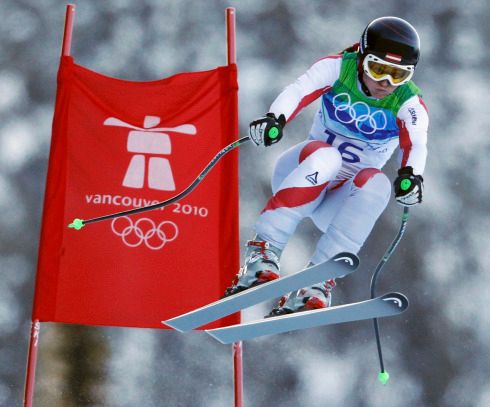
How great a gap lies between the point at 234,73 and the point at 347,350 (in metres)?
2.61

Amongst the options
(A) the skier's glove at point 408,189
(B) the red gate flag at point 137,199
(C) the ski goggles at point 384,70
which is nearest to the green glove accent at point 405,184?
(A) the skier's glove at point 408,189

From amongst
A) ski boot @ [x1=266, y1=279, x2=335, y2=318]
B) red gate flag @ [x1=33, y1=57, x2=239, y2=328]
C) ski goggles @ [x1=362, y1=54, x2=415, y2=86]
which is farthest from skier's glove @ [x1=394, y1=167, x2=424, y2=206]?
red gate flag @ [x1=33, y1=57, x2=239, y2=328]

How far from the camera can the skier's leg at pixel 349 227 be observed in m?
4.33

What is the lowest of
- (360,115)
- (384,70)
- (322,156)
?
(322,156)

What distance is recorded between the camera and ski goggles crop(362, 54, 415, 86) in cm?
429

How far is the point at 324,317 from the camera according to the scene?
4.21 meters

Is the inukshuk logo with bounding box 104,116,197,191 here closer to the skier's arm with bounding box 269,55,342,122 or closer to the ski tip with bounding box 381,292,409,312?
the skier's arm with bounding box 269,55,342,122

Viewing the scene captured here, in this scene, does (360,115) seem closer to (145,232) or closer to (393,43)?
(393,43)

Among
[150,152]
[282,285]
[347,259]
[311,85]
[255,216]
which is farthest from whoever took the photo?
[255,216]

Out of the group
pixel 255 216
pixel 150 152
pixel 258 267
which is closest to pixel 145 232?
pixel 150 152

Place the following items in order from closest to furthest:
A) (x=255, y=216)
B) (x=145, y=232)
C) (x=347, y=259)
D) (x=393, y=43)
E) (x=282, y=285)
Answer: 1. (x=347, y=259)
2. (x=282, y=285)
3. (x=393, y=43)
4. (x=145, y=232)
5. (x=255, y=216)

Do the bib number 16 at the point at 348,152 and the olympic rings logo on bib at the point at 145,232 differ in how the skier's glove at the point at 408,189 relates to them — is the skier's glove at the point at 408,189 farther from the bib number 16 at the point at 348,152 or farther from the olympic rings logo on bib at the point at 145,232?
the olympic rings logo on bib at the point at 145,232

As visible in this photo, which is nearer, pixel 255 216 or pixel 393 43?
pixel 393 43

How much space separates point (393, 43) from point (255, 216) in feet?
10.7
